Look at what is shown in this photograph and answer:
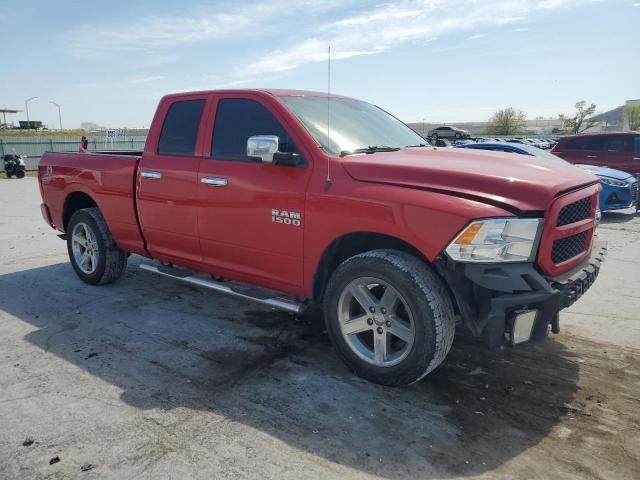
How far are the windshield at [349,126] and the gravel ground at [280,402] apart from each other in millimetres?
1659

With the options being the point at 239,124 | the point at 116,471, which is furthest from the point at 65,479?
the point at 239,124

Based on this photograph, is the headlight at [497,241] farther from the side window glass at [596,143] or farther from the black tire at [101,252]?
the side window glass at [596,143]

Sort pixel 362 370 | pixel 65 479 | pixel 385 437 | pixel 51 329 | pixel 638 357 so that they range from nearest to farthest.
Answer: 1. pixel 65 479
2. pixel 385 437
3. pixel 362 370
4. pixel 638 357
5. pixel 51 329

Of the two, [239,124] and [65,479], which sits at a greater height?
[239,124]

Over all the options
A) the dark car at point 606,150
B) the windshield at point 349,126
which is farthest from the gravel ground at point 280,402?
the dark car at point 606,150

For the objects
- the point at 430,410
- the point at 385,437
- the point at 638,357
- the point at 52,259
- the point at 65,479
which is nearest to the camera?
the point at 65,479

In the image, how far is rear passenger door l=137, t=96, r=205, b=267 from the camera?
4637 millimetres

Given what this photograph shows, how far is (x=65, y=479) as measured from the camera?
264cm

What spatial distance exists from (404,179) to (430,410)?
4.82ft

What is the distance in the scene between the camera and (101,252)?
18.8 feet

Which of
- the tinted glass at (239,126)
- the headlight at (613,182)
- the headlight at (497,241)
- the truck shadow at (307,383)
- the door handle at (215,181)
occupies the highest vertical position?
the tinted glass at (239,126)

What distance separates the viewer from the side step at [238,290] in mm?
4031

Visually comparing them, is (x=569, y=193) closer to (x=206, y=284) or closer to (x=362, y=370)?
(x=362, y=370)

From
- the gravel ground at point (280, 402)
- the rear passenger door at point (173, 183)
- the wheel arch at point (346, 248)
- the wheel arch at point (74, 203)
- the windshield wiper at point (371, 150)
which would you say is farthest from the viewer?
the wheel arch at point (74, 203)
